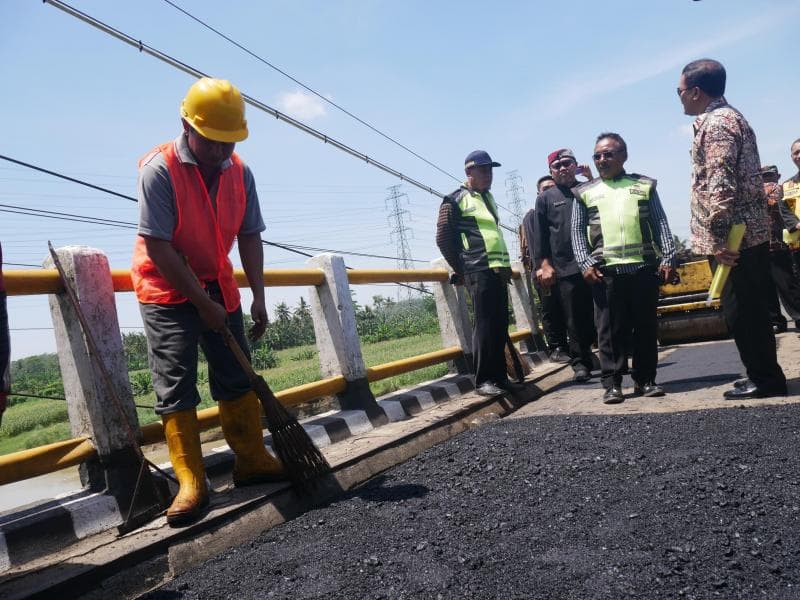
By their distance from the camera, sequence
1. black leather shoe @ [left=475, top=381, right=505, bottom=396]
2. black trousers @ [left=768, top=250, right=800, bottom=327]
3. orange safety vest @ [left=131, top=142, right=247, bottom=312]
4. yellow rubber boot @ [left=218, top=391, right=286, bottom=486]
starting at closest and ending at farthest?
orange safety vest @ [left=131, top=142, right=247, bottom=312], yellow rubber boot @ [left=218, top=391, right=286, bottom=486], black leather shoe @ [left=475, top=381, right=505, bottom=396], black trousers @ [left=768, top=250, right=800, bottom=327]

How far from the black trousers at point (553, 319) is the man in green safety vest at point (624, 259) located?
2.03 meters

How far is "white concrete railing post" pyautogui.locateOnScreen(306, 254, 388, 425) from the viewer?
4.72m

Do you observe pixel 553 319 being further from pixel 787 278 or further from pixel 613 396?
pixel 787 278

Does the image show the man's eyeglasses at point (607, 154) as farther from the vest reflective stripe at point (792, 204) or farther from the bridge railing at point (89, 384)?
the vest reflective stripe at point (792, 204)

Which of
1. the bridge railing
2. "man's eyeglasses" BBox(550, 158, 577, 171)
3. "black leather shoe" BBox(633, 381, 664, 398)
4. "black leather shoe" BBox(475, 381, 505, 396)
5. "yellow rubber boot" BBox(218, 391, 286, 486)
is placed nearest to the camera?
the bridge railing

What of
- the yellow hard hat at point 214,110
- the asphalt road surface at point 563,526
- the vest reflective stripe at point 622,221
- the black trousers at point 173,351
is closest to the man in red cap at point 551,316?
the vest reflective stripe at point 622,221

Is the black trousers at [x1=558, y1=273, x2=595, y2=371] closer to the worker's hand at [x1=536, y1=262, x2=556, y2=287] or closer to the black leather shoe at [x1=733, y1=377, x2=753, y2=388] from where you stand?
the worker's hand at [x1=536, y1=262, x2=556, y2=287]

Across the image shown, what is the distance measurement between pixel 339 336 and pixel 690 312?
5.10m

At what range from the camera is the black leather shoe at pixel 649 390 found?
4863 millimetres

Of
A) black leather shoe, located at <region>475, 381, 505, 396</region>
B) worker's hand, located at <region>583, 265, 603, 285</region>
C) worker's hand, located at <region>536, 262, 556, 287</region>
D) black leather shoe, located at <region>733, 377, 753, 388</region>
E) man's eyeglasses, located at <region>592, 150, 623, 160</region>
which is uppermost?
man's eyeglasses, located at <region>592, 150, 623, 160</region>

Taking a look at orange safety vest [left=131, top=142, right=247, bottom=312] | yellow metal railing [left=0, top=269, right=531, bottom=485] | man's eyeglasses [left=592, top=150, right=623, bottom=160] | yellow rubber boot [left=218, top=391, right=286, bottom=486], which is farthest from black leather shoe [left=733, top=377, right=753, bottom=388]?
orange safety vest [left=131, top=142, right=247, bottom=312]

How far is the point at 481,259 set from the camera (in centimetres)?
542

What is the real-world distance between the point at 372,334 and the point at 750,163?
22194 mm

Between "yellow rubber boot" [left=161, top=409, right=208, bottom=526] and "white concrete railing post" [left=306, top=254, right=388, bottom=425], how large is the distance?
5.87 feet
